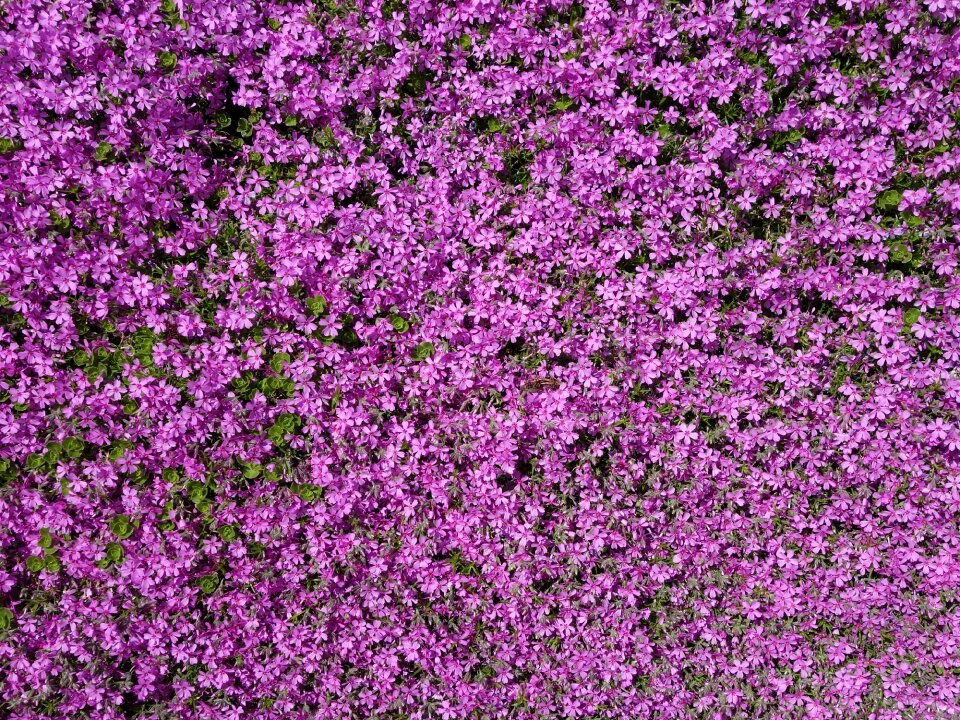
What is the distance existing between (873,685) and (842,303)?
2.31 m

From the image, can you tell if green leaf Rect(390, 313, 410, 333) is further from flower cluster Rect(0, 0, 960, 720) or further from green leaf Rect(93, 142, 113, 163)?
green leaf Rect(93, 142, 113, 163)

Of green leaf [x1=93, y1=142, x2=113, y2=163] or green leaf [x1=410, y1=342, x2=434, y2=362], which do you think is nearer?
green leaf [x1=93, y1=142, x2=113, y2=163]

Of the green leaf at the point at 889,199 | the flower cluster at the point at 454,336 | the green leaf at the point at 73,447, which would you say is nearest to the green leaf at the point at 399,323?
the flower cluster at the point at 454,336

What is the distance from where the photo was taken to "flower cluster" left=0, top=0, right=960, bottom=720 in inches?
139

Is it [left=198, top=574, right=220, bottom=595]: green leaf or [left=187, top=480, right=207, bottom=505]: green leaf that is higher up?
[left=187, top=480, right=207, bottom=505]: green leaf

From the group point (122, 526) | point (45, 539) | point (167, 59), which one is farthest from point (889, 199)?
point (45, 539)

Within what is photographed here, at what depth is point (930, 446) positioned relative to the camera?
374 cm

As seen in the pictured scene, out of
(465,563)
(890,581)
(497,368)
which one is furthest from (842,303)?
(465,563)

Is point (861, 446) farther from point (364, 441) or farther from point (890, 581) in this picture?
point (364, 441)

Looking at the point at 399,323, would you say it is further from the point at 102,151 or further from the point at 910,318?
the point at 910,318

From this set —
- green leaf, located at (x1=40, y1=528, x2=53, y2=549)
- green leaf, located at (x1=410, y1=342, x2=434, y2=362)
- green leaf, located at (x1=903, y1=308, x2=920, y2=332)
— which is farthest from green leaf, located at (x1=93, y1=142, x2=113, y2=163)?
green leaf, located at (x1=903, y1=308, x2=920, y2=332)

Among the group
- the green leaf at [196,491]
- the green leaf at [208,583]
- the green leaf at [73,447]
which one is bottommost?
the green leaf at [208,583]

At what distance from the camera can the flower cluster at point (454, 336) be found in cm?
352

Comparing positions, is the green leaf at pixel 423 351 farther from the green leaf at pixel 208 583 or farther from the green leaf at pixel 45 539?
the green leaf at pixel 45 539
